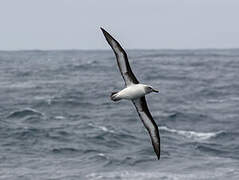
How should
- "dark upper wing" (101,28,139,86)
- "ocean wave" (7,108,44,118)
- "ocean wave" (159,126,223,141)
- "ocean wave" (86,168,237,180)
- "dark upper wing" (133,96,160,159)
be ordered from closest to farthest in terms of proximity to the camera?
"dark upper wing" (101,28,139,86), "dark upper wing" (133,96,160,159), "ocean wave" (86,168,237,180), "ocean wave" (159,126,223,141), "ocean wave" (7,108,44,118)

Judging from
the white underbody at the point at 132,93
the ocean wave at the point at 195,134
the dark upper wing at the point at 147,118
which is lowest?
the ocean wave at the point at 195,134

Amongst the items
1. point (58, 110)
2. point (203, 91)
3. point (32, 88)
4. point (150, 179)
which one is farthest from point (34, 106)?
point (150, 179)

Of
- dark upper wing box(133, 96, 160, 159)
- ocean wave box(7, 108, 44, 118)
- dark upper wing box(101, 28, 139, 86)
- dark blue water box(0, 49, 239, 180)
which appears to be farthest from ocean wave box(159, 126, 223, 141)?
dark upper wing box(101, 28, 139, 86)

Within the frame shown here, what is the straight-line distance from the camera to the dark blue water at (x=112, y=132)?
3512 centimetres

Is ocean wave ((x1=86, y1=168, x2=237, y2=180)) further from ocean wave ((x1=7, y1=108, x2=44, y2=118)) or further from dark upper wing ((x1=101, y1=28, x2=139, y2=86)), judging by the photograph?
dark upper wing ((x1=101, y1=28, x2=139, y2=86))

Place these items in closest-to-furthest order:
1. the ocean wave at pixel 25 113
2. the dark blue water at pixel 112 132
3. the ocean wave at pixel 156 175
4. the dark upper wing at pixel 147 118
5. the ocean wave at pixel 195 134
→ 1. the dark upper wing at pixel 147 118
2. the ocean wave at pixel 156 175
3. the dark blue water at pixel 112 132
4. the ocean wave at pixel 195 134
5. the ocean wave at pixel 25 113

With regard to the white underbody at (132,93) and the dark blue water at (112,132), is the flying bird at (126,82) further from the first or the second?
the dark blue water at (112,132)

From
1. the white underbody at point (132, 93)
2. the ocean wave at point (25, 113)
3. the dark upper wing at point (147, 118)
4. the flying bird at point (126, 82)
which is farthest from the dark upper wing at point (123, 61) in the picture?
the ocean wave at point (25, 113)

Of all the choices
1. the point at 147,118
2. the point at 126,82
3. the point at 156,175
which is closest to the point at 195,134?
the point at 156,175

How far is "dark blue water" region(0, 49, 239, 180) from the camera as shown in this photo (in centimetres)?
3512

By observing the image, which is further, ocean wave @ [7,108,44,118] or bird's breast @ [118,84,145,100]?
ocean wave @ [7,108,44,118]

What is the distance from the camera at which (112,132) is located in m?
43.0

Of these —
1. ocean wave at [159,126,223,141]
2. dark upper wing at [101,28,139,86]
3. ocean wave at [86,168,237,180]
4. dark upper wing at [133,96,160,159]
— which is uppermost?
dark upper wing at [101,28,139,86]

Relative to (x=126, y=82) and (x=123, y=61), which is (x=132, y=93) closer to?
(x=126, y=82)
